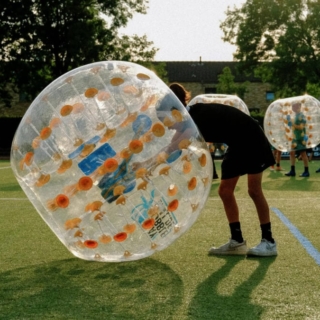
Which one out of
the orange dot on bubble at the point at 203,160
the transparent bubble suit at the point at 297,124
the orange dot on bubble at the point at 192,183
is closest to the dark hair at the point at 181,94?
the orange dot on bubble at the point at 203,160

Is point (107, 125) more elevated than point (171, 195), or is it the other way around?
point (107, 125)

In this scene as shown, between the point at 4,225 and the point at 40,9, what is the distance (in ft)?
104

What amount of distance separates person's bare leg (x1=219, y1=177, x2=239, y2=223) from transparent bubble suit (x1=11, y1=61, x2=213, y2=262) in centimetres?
106

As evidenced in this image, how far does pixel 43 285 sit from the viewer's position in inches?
200

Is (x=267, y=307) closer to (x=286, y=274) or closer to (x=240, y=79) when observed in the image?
(x=286, y=274)

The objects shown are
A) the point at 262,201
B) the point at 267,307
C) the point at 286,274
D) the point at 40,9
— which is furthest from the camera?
the point at 40,9

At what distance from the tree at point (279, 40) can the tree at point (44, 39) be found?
497 inches

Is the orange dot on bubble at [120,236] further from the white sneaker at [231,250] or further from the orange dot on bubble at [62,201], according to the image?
the white sneaker at [231,250]

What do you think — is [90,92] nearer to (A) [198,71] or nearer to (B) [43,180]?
(B) [43,180]

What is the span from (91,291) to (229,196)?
2053 millimetres

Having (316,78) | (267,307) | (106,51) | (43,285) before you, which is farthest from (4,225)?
(316,78)

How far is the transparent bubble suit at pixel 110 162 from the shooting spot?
4.95m

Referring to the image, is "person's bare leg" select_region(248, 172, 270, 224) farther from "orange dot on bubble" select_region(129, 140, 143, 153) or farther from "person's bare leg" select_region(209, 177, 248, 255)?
"orange dot on bubble" select_region(129, 140, 143, 153)

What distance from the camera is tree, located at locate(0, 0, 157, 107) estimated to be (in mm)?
37844
